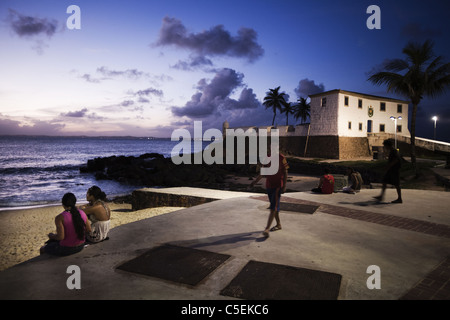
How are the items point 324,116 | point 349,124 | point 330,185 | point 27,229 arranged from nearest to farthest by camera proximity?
point 330,185, point 27,229, point 349,124, point 324,116

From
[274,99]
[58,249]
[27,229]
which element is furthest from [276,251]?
[274,99]

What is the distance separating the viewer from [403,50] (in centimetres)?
1694

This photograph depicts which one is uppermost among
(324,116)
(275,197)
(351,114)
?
(351,114)

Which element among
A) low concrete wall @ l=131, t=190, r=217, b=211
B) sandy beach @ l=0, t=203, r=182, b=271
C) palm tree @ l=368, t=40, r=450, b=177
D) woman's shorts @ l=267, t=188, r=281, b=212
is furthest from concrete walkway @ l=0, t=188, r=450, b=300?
palm tree @ l=368, t=40, r=450, b=177

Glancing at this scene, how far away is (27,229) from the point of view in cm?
1109

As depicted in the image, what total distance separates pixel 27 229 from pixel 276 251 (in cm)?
1109

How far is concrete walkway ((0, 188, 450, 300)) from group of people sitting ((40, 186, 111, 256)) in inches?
6.3

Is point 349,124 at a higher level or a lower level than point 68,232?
higher

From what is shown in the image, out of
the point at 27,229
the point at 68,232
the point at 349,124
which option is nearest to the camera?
the point at 68,232

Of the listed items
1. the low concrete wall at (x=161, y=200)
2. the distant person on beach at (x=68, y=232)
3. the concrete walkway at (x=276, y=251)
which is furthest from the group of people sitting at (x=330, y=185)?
the distant person on beach at (x=68, y=232)

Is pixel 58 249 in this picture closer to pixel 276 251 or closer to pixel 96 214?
pixel 96 214

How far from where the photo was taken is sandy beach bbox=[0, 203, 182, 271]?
766 cm

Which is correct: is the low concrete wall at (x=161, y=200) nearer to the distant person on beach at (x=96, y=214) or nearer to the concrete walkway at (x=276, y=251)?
the concrete walkway at (x=276, y=251)

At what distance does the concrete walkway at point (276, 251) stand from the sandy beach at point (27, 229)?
374 centimetres
